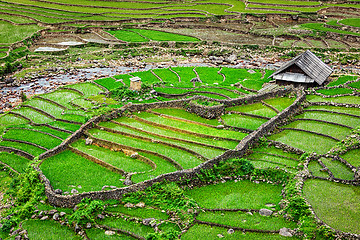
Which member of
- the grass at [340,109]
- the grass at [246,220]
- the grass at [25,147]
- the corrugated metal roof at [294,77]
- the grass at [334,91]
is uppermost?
the corrugated metal roof at [294,77]

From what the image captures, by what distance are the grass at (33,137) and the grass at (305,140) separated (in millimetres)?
15569

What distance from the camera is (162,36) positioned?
6131cm

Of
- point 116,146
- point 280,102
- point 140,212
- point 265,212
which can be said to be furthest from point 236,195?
point 280,102

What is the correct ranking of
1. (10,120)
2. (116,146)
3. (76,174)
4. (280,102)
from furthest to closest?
(10,120) < (280,102) < (116,146) < (76,174)

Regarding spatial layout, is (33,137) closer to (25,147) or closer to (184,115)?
(25,147)

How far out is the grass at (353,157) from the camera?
71.4 feet

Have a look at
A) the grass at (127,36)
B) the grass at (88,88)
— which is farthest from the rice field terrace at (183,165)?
the grass at (127,36)

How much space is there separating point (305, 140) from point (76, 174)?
15223mm

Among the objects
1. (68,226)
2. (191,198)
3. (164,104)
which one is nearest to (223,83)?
(164,104)

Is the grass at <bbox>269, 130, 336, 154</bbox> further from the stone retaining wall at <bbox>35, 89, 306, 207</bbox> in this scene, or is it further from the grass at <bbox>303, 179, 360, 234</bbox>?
the grass at <bbox>303, 179, 360, 234</bbox>

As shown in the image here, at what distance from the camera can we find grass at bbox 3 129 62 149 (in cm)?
2684

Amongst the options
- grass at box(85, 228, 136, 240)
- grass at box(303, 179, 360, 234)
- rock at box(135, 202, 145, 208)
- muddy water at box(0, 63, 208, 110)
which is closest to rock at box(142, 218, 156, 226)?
grass at box(85, 228, 136, 240)

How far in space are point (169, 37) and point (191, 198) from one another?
4494 centimetres

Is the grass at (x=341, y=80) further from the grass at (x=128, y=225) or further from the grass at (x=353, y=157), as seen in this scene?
the grass at (x=128, y=225)
